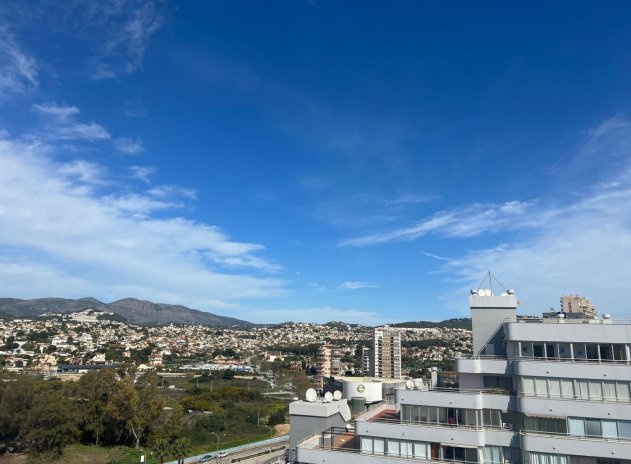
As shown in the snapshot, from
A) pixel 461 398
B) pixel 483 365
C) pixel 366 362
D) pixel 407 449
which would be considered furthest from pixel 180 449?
pixel 366 362

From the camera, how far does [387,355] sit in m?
153

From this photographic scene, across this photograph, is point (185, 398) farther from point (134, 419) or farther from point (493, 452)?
point (493, 452)

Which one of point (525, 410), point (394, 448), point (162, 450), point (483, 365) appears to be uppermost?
point (483, 365)

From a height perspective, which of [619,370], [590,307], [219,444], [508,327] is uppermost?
[590,307]

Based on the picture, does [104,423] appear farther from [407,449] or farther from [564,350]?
[564,350]

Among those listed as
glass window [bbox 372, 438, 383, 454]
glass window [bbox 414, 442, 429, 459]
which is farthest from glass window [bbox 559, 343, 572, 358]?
glass window [bbox 372, 438, 383, 454]

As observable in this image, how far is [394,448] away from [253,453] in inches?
1659

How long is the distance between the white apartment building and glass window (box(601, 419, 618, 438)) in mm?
41

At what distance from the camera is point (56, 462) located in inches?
2045

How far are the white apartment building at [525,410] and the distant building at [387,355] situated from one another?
128279mm

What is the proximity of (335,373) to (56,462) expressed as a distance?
113 metres

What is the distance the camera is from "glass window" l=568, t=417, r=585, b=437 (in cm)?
2222

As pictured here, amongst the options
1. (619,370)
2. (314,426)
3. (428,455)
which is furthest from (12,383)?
(619,370)

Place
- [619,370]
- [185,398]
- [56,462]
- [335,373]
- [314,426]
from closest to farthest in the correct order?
1. [619,370]
2. [314,426]
3. [56,462]
4. [185,398]
5. [335,373]
